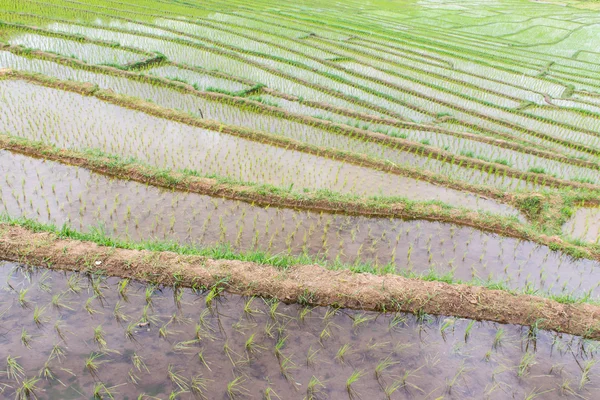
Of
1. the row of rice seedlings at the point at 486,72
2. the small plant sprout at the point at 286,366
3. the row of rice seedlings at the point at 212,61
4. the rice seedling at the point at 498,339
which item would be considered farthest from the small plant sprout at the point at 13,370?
the row of rice seedlings at the point at 486,72

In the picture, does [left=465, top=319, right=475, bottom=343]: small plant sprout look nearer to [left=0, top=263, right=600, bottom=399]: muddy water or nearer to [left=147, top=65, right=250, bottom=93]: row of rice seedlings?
[left=0, top=263, right=600, bottom=399]: muddy water

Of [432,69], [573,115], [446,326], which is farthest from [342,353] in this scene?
[432,69]

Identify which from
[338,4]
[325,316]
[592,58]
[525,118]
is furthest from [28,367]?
[338,4]

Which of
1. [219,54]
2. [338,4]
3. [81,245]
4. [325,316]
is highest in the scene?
[338,4]

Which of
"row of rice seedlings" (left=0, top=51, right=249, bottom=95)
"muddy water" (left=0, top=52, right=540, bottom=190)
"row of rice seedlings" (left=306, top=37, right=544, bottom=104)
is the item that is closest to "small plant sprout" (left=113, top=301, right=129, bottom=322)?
"muddy water" (left=0, top=52, right=540, bottom=190)

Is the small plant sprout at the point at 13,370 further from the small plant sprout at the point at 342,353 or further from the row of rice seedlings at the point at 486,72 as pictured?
the row of rice seedlings at the point at 486,72

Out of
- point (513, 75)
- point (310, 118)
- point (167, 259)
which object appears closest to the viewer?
point (167, 259)

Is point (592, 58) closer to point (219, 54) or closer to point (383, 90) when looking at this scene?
point (383, 90)
